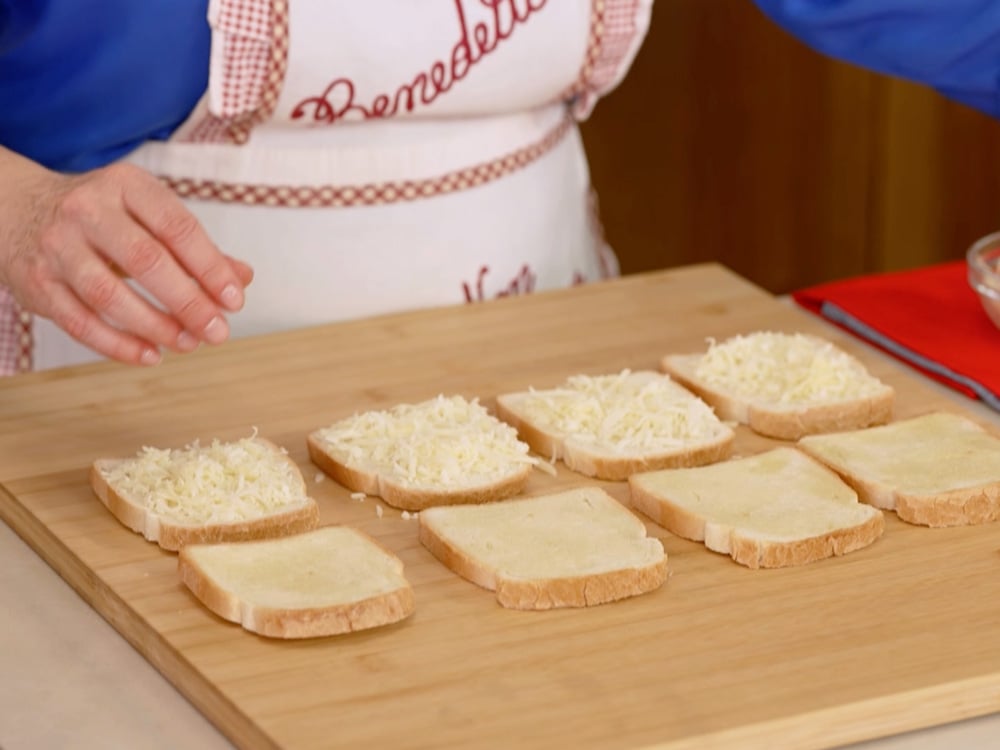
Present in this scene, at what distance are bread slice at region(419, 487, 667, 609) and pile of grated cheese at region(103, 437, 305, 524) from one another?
147 millimetres

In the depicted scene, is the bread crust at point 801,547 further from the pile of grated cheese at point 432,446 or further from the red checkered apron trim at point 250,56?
the red checkered apron trim at point 250,56

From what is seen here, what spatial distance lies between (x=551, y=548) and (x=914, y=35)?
961 millimetres

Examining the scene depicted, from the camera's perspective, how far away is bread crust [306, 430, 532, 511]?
160 centimetres

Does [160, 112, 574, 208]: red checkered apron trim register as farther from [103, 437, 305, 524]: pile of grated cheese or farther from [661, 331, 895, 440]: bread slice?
[103, 437, 305, 524]: pile of grated cheese

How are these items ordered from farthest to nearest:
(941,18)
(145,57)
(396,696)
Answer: (941,18)
(145,57)
(396,696)

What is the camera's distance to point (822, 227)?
148 inches

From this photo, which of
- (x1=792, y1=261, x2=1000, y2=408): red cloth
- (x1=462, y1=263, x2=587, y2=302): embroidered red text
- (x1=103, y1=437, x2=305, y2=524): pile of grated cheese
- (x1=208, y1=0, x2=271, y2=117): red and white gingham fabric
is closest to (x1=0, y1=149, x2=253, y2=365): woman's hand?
(x1=103, y1=437, x2=305, y2=524): pile of grated cheese

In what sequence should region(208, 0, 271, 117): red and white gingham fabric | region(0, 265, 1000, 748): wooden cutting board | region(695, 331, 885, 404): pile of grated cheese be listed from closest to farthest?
region(0, 265, 1000, 748): wooden cutting board
region(695, 331, 885, 404): pile of grated cheese
region(208, 0, 271, 117): red and white gingham fabric

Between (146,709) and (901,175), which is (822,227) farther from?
(146,709)

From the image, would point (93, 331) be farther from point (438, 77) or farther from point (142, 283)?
point (438, 77)

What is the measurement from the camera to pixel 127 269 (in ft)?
5.02

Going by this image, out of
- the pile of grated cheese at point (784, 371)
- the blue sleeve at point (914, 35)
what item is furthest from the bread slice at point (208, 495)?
the blue sleeve at point (914, 35)

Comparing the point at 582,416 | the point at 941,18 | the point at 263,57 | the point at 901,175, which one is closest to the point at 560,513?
the point at 582,416

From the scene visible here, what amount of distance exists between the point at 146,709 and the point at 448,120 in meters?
1.02
